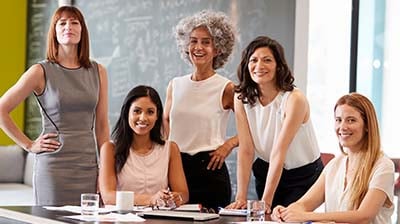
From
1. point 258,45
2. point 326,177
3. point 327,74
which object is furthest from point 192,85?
point 327,74

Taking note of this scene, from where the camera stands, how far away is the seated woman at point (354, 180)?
8.46 feet

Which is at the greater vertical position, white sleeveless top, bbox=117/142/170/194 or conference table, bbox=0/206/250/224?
white sleeveless top, bbox=117/142/170/194

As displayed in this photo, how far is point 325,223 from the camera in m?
2.38

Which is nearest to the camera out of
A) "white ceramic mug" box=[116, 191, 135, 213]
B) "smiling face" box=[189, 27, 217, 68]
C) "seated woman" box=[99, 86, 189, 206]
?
"white ceramic mug" box=[116, 191, 135, 213]

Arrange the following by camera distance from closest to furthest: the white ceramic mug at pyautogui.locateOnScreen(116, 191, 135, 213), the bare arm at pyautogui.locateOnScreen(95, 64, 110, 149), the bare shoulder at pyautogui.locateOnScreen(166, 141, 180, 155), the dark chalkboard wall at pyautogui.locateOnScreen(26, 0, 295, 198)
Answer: the white ceramic mug at pyautogui.locateOnScreen(116, 191, 135, 213), the bare shoulder at pyautogui.locateOnScreen(166, 141, 180, 155), the bare arm at pyautogui.locateOnScreen(95, 64, 110, 149), the dark chalkboard wall at pyautogui.locateOnScreen(26, 0, 295, 198)

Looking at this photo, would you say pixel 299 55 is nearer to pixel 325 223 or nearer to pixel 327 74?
pixel 327 74

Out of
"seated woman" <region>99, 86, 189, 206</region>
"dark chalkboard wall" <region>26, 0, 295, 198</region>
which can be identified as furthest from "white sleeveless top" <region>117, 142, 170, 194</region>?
"dark chalkboard wall" <region>26, 0, 295, 198</region>

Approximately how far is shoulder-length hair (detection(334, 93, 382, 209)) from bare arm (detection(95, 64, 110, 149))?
3.73 feet

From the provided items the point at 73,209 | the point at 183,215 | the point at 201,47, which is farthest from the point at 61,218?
the point at 201,47

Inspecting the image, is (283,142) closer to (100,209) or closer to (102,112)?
(100,209)

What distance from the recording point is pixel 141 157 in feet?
10.6

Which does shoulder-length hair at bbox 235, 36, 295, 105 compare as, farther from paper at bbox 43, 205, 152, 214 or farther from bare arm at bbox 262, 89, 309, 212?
paper at bbox 43, 205, 152, 214

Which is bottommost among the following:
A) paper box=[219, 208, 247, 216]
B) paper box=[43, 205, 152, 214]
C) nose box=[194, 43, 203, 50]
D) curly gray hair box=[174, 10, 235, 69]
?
paper box=[43, 205, 152, 214]

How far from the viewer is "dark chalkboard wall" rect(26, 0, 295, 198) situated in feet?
14.7
